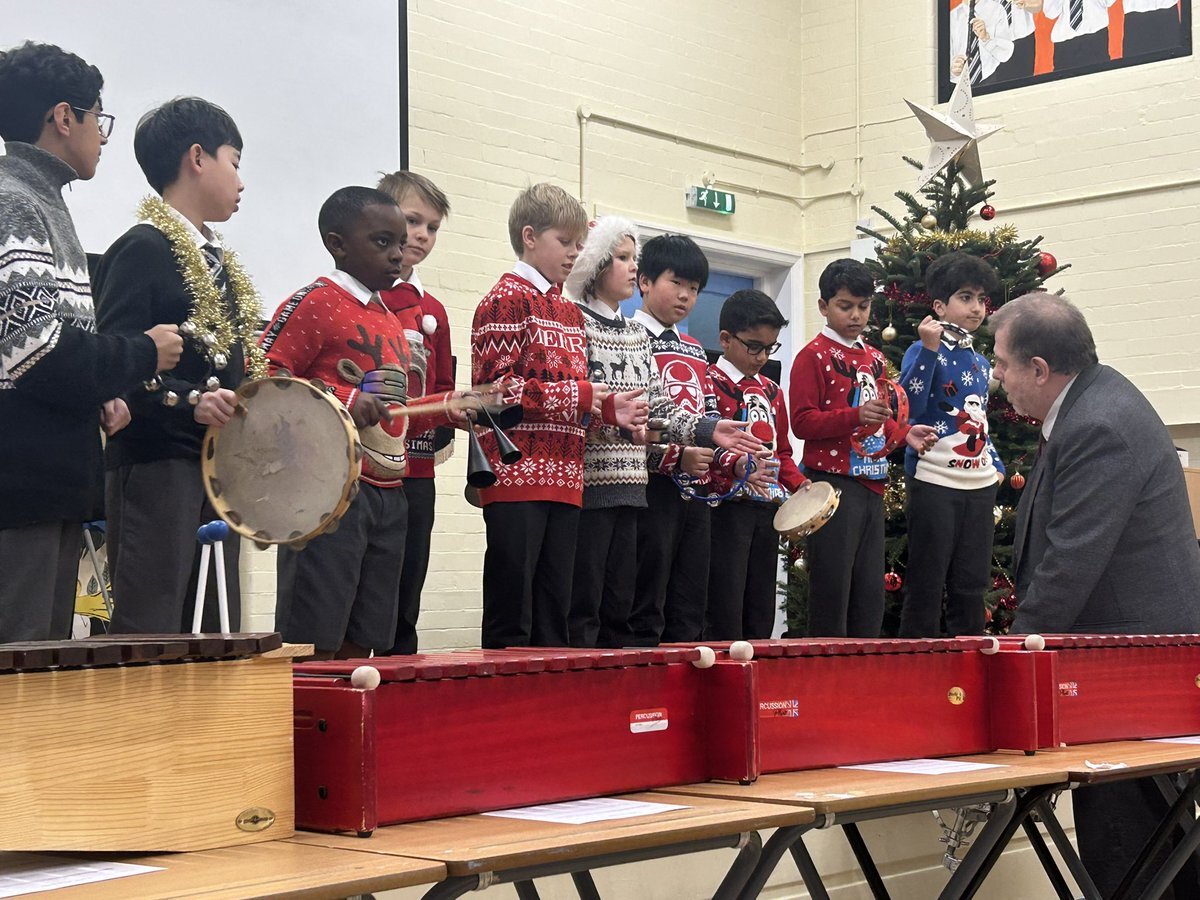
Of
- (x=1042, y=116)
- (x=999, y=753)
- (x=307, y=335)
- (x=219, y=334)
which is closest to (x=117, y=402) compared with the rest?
(x=219, y=334)

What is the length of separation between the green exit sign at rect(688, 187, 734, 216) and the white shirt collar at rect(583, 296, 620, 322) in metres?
3.76

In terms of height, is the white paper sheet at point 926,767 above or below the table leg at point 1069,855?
above

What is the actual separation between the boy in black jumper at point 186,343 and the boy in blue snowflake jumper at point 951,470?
2808 millimetres

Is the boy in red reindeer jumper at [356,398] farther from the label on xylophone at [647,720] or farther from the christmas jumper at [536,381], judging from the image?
the label on xylophone at [647,720]

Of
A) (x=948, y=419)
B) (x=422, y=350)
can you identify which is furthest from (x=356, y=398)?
(x=948, y=419)

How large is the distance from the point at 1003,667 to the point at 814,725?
0.44 meters

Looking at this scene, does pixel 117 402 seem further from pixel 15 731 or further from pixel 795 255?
pixel 795 255

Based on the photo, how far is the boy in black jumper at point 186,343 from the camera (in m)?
2.79

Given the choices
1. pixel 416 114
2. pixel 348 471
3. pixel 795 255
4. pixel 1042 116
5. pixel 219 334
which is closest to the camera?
pixel 348 471

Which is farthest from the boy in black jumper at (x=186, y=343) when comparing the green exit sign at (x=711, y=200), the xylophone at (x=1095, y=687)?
the green exit sign at (x=711, y=200)

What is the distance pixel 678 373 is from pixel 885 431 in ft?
2.79

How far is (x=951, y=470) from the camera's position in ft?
17.1

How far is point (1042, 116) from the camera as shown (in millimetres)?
7941

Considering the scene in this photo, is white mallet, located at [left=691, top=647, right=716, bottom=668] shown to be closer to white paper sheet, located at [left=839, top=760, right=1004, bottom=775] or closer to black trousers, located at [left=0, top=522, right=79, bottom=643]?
white paper sheet, located at [left=839, top=760, right=1004, bottom=775]
